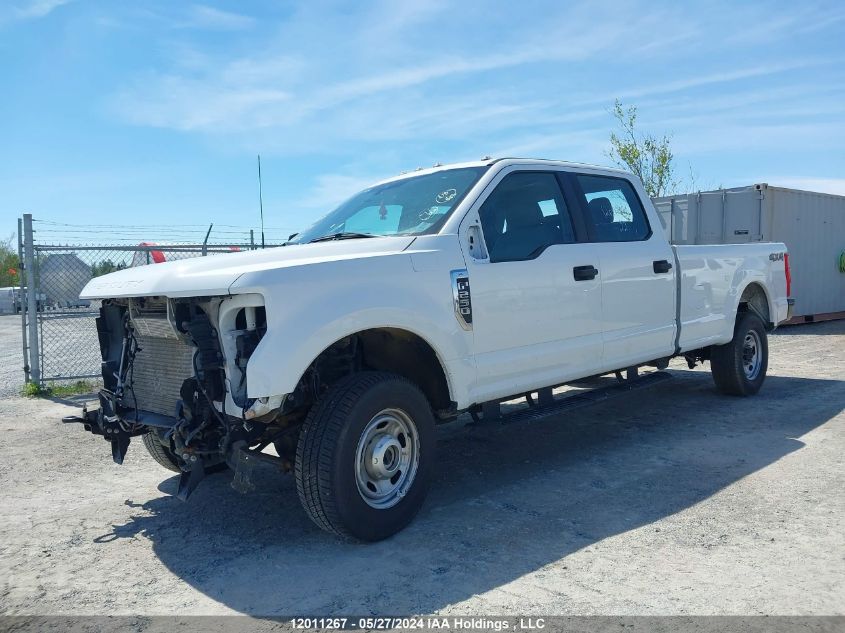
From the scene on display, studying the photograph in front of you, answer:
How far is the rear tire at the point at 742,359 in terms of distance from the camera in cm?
722

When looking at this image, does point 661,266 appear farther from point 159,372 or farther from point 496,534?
point 159,372

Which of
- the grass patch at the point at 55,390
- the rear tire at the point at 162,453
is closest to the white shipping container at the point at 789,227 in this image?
the grass patch at the point at 55,390

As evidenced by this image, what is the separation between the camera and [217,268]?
3641mm

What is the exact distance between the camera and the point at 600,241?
5.35 meters

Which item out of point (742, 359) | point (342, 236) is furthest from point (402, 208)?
point (742, 359)

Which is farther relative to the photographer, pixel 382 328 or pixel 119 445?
pixel 119 445

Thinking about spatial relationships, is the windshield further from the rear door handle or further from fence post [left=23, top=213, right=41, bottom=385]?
fence post [left=23, top=213, right=41, bottom=385]

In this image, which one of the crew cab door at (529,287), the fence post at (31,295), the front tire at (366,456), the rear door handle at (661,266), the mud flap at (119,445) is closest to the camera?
the front tire at (366,456)

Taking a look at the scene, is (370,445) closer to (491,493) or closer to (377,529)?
(377,529)

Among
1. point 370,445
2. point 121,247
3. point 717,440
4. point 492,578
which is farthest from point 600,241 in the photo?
point 121,247

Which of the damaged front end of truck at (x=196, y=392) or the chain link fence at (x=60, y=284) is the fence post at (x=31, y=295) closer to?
the chain link fence at (x=60, y=284)

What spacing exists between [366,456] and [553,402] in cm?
186

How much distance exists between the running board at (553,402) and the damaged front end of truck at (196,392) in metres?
1.30

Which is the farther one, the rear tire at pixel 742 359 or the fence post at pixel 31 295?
the fence post at pixel 31 295
